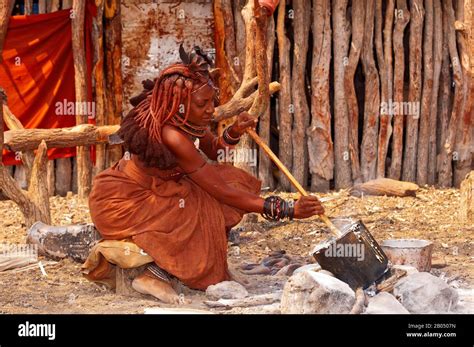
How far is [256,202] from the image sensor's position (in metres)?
5.26

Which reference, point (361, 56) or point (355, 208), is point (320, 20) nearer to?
point (361, 56)

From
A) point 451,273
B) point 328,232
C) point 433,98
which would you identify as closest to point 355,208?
point 328,232

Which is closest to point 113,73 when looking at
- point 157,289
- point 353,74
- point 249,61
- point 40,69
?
point 40,69

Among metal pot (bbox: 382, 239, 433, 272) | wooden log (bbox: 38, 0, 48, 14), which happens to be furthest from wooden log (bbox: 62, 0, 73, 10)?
metal pot (bbox: 382, 239, 433, 272)

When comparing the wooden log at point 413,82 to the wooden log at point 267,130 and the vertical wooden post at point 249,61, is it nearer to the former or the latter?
the wooden log at point 267,130

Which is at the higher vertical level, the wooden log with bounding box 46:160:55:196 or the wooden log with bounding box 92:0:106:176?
the wooden log with bounding box 92:0:106:176

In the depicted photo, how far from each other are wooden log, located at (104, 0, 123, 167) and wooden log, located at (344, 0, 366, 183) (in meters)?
2.25

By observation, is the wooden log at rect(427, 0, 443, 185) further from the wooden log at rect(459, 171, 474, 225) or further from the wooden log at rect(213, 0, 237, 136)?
the wooden log at rect(213, 0, 237, 136)

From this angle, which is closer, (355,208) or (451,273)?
(451,273)

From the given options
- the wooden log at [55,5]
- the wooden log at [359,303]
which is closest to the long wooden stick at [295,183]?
the wooden log at [359,303]

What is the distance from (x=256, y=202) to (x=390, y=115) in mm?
4223

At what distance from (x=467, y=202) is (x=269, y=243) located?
1.80 meters

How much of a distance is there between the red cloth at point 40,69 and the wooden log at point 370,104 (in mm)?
2733

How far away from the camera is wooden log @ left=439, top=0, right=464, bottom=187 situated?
9.18m
